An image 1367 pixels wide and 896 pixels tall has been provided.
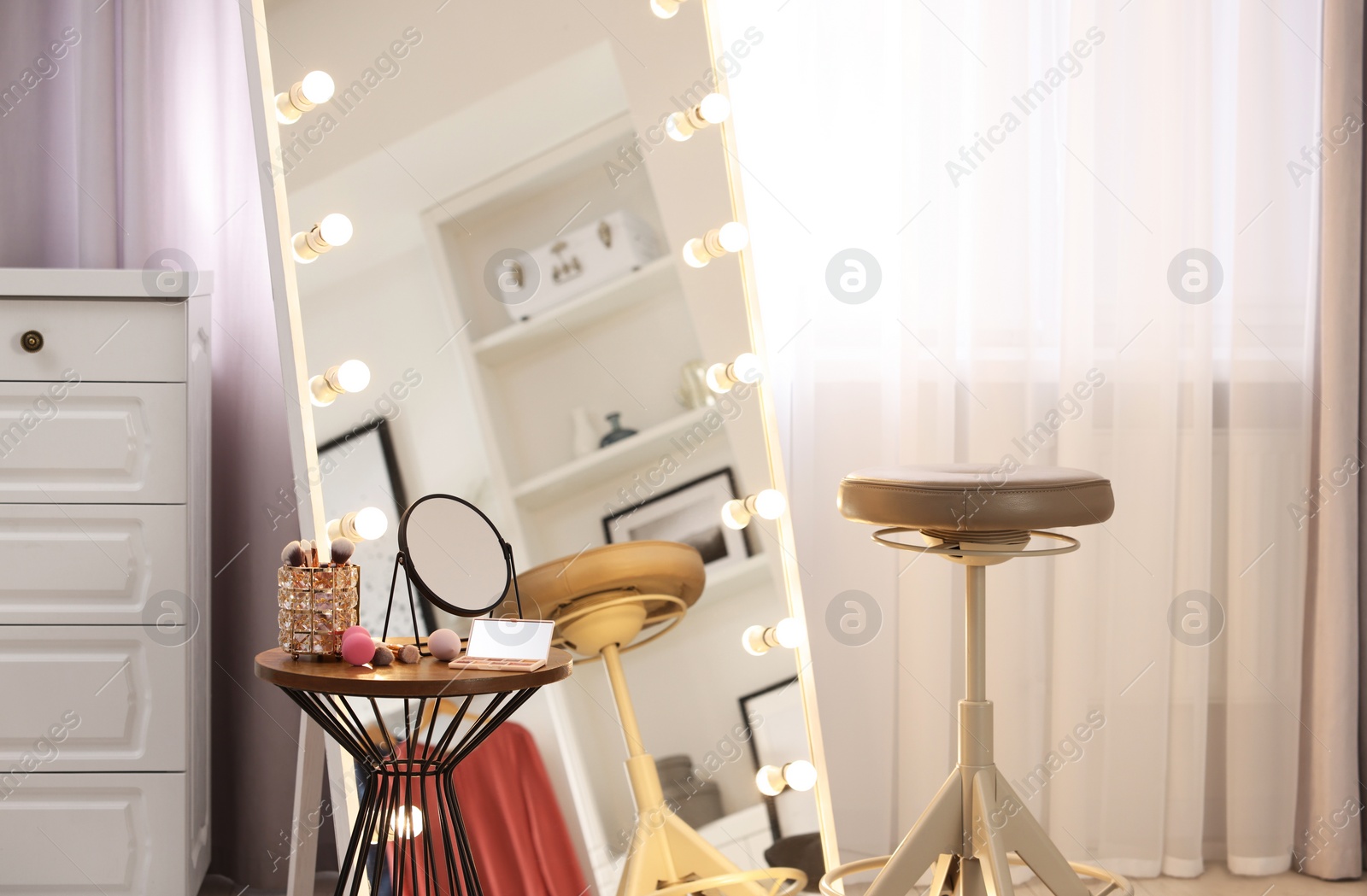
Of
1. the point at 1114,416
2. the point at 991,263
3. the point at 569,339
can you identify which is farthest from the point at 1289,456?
the point at 569,339

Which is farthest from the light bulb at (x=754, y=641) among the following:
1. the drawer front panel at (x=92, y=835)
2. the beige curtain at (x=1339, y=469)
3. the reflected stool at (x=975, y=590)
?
the beige curtain at (x=1339, y=469)

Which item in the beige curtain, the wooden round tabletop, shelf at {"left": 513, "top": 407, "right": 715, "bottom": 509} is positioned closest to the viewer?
the wooden round tabletop

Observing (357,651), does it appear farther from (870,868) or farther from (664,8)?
(664,8)

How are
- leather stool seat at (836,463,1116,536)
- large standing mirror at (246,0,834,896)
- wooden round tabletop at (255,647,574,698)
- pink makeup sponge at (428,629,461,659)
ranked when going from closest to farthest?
wooden round tabletop at (255,647,574,698) < pink makeup sponge at (428,629,461,659) < leather stool seat at (836,463,1116,536) < large standing mirror at (246,0,834,896)

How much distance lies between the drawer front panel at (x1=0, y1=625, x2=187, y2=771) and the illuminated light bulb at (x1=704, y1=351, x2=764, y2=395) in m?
0.98

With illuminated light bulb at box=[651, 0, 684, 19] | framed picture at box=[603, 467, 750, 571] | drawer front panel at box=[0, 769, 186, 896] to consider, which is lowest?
drawer front panel at box=[0, 769, 186, 896]

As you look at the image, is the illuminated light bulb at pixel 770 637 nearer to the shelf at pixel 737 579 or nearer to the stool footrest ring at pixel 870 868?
the shelf at pixel 737 579

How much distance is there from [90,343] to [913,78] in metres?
1.60

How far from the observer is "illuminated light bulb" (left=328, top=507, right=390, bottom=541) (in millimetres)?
1488

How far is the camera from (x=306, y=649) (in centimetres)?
124

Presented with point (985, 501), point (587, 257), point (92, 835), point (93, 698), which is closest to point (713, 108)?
point (587, 257)

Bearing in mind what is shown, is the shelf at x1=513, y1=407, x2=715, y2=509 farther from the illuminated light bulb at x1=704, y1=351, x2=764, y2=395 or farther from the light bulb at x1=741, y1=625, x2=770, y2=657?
the light bulb at x1=741, y1=625, x2=770, y2=657

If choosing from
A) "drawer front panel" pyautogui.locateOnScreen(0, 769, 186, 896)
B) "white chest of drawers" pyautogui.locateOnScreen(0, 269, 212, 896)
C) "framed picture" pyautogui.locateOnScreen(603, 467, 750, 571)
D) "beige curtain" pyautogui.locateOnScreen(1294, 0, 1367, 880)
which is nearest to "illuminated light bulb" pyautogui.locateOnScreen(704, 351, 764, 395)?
"framed picture" pyautogui.locateOnScreen(603, 467, 750, 571)

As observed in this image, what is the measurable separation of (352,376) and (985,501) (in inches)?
36.2
